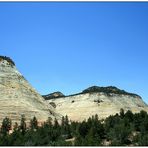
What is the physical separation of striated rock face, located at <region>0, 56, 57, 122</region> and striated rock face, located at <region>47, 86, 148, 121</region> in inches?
1186

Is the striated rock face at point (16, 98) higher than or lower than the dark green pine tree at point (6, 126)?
higher

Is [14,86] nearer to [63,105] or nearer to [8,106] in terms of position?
[8,106]

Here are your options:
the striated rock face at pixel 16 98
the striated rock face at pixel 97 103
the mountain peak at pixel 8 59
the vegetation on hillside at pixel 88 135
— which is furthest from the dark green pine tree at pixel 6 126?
the striated rock face at pixel 97 103

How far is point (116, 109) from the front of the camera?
509 feet

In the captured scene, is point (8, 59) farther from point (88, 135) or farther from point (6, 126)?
point (88, 135)

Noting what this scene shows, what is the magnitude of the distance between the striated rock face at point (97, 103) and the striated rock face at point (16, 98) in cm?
3013

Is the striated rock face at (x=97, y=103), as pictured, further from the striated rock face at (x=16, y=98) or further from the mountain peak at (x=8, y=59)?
the mountain peak at (x=8, y=59)

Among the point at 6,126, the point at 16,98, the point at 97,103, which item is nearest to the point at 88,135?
the point at 6,126

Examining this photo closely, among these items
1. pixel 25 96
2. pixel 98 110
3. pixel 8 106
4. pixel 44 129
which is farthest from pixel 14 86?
pixel 98 110

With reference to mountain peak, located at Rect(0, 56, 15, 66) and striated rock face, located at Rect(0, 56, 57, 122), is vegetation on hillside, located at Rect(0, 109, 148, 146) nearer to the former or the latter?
striated rock face, located at Rect(0, 56, 57, 122)

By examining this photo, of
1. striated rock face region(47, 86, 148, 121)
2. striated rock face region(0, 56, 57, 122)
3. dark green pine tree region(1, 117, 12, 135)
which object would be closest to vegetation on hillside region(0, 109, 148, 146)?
dark green pine tree region(1, 117, 12, 135)

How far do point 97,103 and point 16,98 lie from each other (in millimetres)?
60882

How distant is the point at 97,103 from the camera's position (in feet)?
540

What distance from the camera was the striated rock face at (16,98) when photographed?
103400 mm
